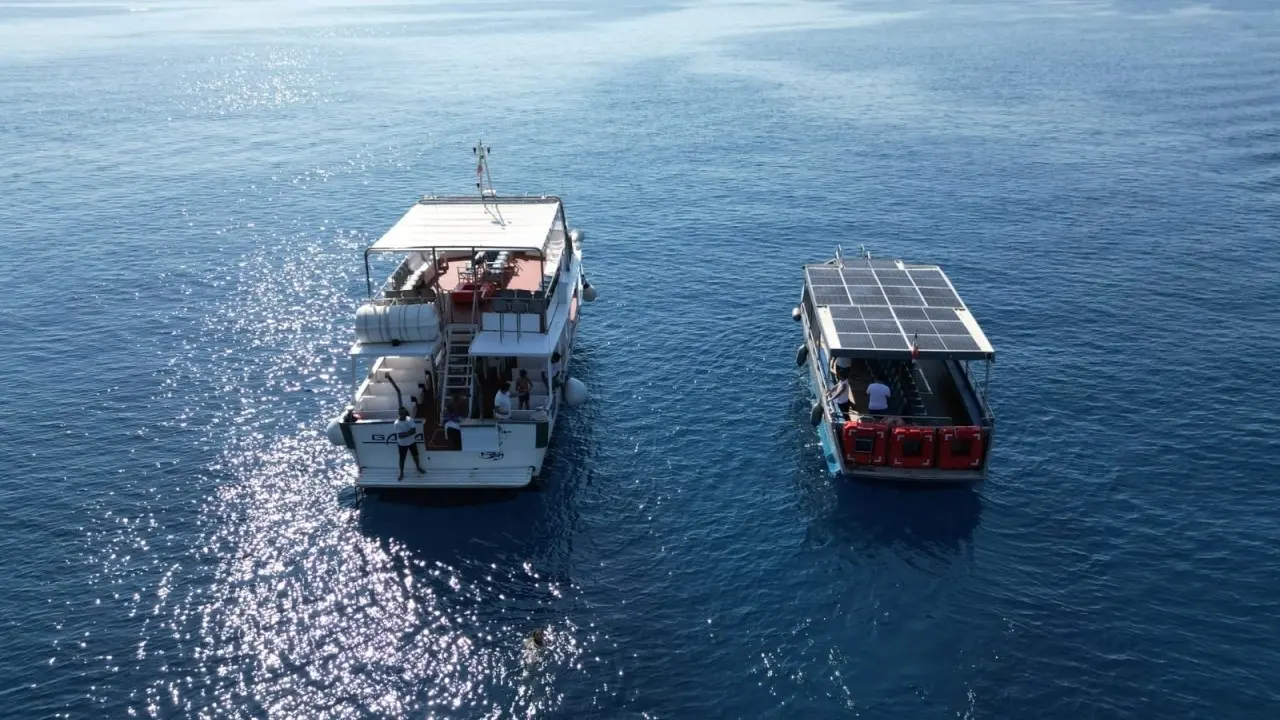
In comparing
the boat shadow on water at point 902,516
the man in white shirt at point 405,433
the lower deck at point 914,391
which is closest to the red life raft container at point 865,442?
the boat shadow on water at point 902,516

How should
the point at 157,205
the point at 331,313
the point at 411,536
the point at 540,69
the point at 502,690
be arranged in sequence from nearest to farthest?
the point at 502,690, the point at 411,536, the point at 331,313, the point at 157,205, the point at 540,69

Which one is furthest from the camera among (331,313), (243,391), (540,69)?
(540,69)

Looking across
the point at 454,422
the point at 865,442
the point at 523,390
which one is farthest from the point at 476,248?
the point at 865,442

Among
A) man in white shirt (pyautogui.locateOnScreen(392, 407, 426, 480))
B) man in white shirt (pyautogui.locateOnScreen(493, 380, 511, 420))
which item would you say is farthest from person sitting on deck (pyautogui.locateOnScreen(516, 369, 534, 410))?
man in white shirt (pyautogui.locateOnScreen(392, 407, 426, 480))

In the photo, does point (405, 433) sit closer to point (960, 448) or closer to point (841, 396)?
point (841, 396)

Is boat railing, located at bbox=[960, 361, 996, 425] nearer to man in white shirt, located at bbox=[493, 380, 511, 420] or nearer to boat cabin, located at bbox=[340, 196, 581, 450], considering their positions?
boat cabin, located at bbox=[340, 196, 581, 450]

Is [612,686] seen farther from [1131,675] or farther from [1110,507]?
[1110,507]

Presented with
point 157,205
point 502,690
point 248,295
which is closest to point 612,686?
point 502,690
